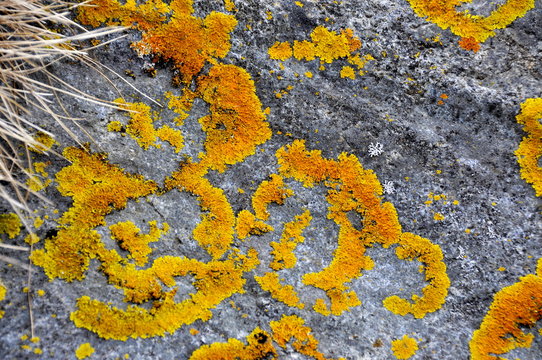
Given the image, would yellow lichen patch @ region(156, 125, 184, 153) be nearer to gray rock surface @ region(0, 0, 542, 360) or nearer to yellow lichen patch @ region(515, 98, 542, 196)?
gray rock surface @ region(0, 0, 542, 360)

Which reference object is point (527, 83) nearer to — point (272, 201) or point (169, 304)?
point (272, 201)

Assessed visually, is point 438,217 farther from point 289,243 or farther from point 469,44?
point 469,44

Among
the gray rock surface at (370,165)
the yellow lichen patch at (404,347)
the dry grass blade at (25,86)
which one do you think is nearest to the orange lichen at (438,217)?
the gray rock surface at (370,165)

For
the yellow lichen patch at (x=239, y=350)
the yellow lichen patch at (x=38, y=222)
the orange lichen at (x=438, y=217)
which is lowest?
the yellow lichen patch at (x=38, y=222)

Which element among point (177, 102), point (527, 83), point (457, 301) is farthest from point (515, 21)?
point (177, 102)

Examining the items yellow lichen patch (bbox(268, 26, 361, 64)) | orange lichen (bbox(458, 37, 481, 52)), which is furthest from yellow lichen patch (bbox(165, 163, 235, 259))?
orange lichen (bbox(458, 37, 481, 52))

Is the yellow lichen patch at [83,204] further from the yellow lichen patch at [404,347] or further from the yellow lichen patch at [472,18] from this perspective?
the yellow lichen patch at [472,18]
